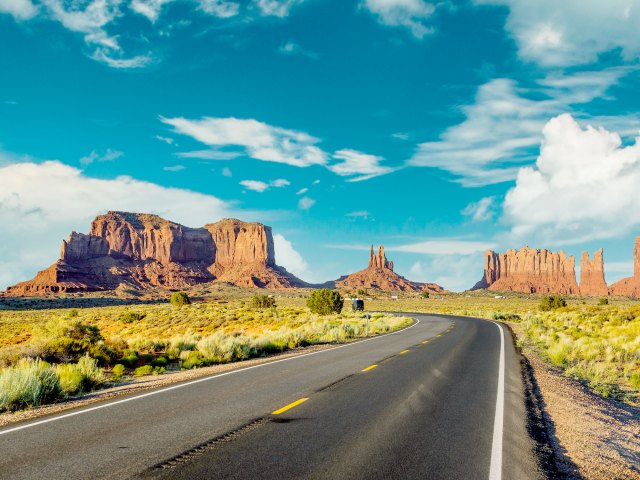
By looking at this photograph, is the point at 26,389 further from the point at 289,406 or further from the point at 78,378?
the point at 289,406

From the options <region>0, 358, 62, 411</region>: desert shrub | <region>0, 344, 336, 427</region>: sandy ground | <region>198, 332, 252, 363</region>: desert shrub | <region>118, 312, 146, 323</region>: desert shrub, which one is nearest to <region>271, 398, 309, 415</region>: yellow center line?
<region>0, 344, 336, 427</region>: sandy ground

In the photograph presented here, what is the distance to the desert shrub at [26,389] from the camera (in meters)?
9.91

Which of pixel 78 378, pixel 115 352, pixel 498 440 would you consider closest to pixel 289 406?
pixel 498 440

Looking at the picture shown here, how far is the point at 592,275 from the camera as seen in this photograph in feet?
633

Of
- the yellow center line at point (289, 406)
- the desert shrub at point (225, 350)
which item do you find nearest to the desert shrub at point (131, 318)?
the desert shrub at point (225, 350)

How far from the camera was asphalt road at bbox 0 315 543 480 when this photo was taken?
5.72 metres

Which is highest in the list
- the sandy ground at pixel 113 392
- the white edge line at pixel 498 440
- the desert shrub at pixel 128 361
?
the white edge line at pixel 498 440

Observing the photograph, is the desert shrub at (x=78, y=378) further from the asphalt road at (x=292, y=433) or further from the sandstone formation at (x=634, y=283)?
the sandstone formation at (x=634, y=283)

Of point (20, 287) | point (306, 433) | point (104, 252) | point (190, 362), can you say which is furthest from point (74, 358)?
point (104, 252)

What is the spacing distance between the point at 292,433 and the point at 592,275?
21395 cm

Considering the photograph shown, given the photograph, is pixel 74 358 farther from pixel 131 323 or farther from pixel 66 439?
pixel 131 323

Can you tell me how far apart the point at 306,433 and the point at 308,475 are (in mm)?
1802

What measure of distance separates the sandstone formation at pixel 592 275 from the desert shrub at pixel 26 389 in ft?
675

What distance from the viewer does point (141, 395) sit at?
35.2 ft
